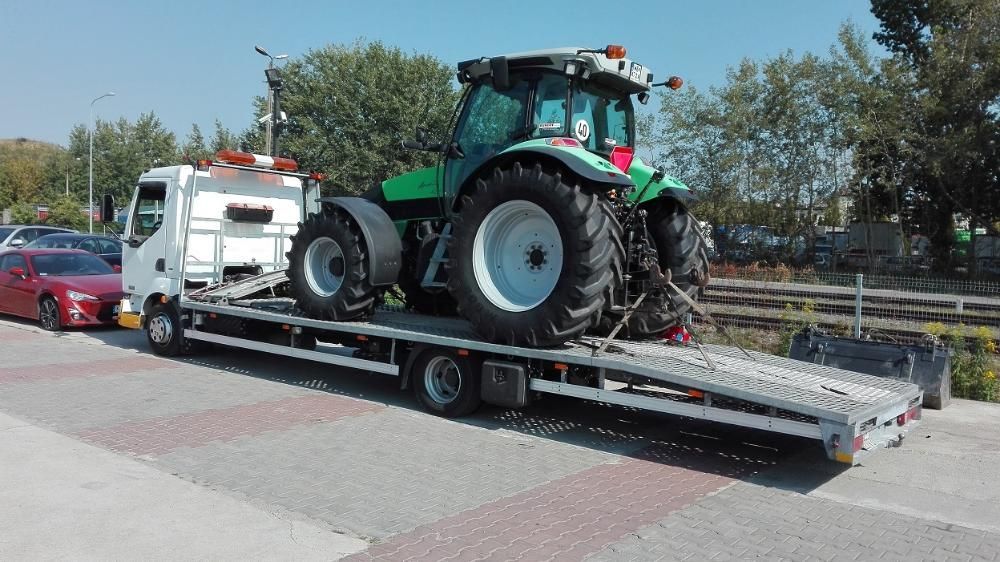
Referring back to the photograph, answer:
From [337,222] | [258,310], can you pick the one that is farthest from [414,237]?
[258,310]

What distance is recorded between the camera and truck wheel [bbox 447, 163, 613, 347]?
21.7 feet

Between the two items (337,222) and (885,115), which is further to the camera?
(885,115)

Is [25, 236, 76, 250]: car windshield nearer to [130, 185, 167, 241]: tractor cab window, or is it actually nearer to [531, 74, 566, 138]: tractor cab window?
[130, 185, 167, 241]: tractor cab window

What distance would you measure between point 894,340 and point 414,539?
7.84 m

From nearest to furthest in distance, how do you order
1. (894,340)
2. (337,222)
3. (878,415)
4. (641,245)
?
(878,415)
(641,245)
(337,222)
(894,340)

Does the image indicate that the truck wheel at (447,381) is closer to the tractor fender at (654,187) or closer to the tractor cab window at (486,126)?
the tractor cab window at (486,126)

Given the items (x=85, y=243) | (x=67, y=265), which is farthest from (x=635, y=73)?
(x=85, y=243)

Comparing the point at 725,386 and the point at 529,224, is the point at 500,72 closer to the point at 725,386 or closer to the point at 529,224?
the point at 529,224

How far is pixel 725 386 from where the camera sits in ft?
19.7

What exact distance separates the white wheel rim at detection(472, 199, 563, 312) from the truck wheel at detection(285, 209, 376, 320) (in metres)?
1.56

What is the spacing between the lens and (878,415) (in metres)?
A: 5.93

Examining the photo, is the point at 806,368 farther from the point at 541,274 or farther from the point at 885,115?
the point at 885,115

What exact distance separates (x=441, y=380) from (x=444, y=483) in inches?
89.3

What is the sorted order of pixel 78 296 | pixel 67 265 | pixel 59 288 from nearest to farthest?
pixel 78 296 < pixel 59 288 < pixel 67 265
